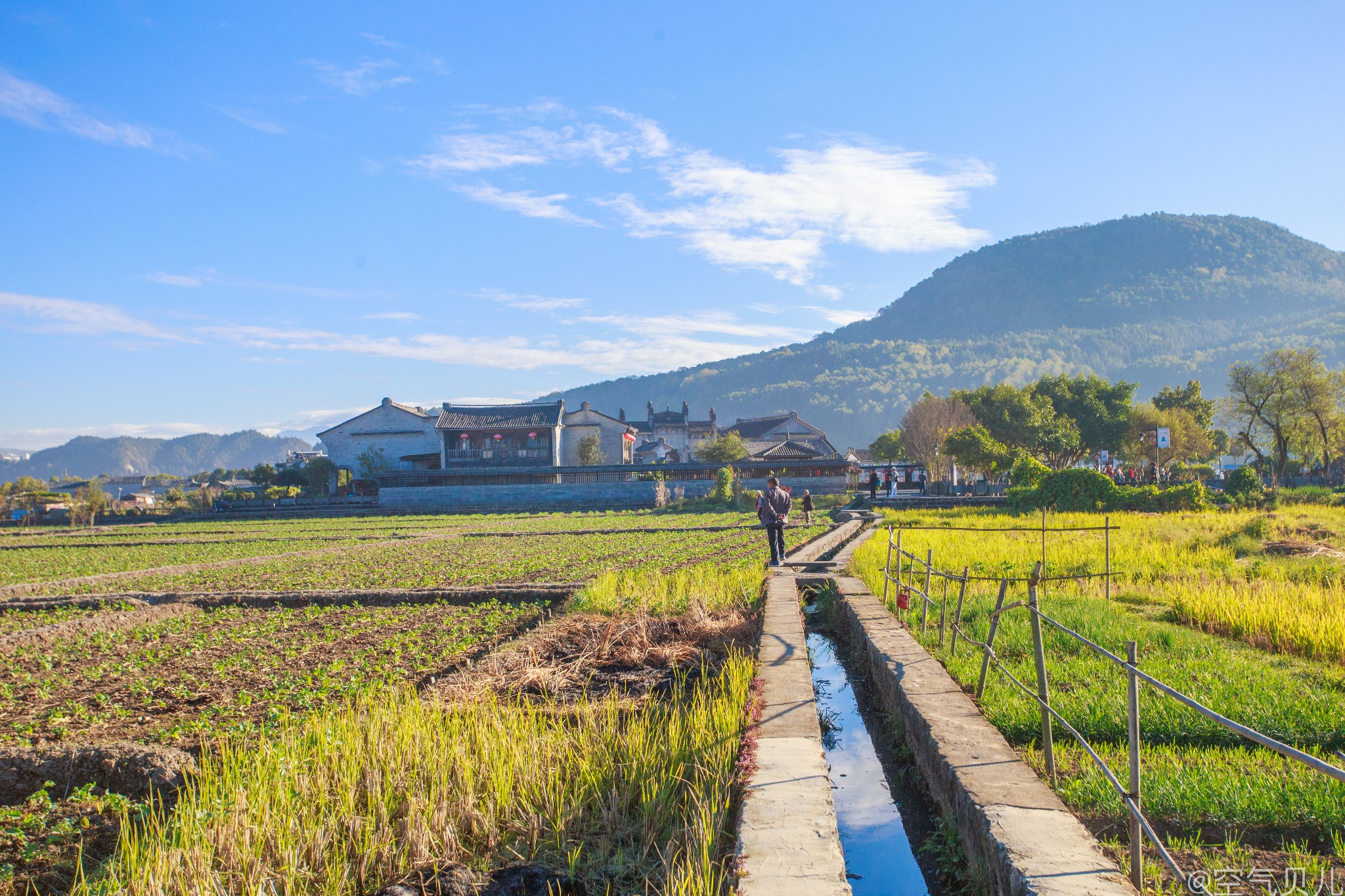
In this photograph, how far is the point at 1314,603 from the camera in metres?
7.41

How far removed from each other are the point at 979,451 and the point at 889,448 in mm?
24201

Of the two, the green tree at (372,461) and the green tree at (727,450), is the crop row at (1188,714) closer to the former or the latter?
the green tree at (727,450)

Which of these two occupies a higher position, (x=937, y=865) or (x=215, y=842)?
(x=215, y=842)

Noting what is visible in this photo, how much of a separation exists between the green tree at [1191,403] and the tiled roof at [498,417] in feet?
144

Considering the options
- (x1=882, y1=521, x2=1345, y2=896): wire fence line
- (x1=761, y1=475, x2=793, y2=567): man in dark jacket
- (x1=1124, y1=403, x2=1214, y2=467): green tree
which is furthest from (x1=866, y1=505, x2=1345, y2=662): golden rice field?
(x1=1124, y1=403, x2=1214, y2=467): green tree

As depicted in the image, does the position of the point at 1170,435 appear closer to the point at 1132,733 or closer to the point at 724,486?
the point at 724,486

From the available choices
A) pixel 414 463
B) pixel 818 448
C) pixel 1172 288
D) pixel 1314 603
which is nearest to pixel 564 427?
pixel 414 463

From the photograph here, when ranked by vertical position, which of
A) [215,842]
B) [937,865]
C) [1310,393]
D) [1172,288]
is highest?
[1172,288]

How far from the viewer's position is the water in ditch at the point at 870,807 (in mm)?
4051

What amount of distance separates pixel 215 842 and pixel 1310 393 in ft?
169

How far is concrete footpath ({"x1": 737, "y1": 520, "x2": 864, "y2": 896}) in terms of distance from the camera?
2967 millimetres

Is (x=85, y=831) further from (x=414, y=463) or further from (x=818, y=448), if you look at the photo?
(x=818, y=448)

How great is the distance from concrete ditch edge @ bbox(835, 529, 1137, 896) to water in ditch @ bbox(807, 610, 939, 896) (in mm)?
227

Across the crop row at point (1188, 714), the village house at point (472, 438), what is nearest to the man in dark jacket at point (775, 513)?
the crop row at point (1188, 714)
